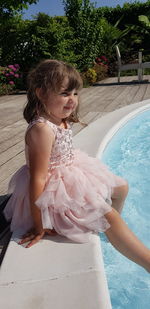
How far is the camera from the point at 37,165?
1.94m

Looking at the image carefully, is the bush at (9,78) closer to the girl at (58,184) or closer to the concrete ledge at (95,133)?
the concrete ledge at (95,133)

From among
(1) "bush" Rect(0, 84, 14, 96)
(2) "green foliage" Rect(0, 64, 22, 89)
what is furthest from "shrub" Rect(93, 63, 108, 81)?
(1) "bush" Rect(0, 84, 14, 96)

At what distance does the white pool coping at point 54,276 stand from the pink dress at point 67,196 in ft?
0.31

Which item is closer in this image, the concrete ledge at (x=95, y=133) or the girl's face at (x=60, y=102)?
the girl's face at (x=60, y=102)

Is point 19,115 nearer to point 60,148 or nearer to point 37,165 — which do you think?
point 60,148

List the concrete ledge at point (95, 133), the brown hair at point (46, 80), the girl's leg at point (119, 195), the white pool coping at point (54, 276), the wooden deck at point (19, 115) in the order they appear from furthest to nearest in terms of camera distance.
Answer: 1. the concrete ledge at point (95, 133)
2. the wooden deck at point (19, 115)
3. the girl's leg at point (119, 195)
4. the brown hair at point (46, 80)
5. the white pool coping at point (54, 276)

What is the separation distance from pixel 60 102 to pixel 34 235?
0.86m

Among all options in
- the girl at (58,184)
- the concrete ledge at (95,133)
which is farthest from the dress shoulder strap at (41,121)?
the concrete ledge at (95,133)

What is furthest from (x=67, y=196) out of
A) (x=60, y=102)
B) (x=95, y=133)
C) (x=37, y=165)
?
(x=95, y=133)

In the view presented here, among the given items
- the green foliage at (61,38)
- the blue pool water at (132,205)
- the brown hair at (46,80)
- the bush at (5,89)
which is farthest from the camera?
the green foliage at (61,38)

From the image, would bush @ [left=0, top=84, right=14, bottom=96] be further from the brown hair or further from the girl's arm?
the girl's arm

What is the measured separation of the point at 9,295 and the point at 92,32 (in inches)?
479

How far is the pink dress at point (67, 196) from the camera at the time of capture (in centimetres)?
193

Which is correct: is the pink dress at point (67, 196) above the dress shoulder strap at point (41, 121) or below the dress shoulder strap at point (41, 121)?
below
